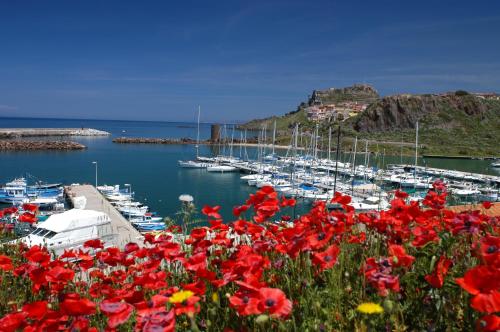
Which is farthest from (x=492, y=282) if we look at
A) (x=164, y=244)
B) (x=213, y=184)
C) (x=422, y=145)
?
(x=422, y=145)

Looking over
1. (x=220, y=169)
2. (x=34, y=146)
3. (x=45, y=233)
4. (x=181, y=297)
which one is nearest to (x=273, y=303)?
(x=181, y=297)

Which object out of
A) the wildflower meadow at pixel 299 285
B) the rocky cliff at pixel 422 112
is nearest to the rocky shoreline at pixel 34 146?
the rocky cliff at pixel 422 112

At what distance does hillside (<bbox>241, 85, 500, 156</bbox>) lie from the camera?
77775mm

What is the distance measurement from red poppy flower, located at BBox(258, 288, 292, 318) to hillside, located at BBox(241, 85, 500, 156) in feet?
250

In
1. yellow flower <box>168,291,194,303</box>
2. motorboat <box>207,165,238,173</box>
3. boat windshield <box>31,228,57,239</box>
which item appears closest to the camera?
yellow flower <box>168,291,194,303</box>

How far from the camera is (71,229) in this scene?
12.6 m

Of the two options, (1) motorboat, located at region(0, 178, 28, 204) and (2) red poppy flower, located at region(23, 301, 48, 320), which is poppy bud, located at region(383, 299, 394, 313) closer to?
(2) red poppy flower, located at region(23, 301, 48, 320)

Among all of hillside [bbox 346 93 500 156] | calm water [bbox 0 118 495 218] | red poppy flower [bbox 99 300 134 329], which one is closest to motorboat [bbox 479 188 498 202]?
calm water [bbox 0 118 495 218]

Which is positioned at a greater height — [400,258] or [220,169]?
[400,258]

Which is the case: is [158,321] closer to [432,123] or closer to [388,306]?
[388,306]

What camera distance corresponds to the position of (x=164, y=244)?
236cm

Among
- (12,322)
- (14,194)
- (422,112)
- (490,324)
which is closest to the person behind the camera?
(490,324)

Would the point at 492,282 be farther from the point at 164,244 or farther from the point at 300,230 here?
the point at 164,244

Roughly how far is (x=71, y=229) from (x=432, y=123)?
3451 inches
